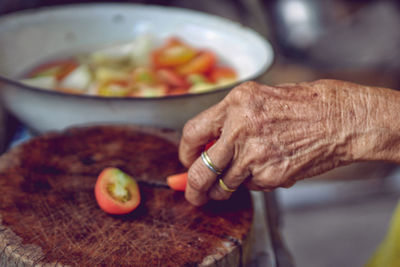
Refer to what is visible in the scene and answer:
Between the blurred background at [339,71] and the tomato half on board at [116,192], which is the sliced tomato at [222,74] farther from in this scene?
the blurred background at [339,71]

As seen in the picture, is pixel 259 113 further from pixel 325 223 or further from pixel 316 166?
pixel 325 223

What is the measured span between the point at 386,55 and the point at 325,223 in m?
1.17

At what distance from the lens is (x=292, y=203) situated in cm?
262

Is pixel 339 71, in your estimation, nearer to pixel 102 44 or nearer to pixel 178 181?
pixel 102 44

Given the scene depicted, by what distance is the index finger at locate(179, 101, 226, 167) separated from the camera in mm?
752

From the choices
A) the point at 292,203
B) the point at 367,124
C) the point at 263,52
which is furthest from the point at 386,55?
the point at 367,124

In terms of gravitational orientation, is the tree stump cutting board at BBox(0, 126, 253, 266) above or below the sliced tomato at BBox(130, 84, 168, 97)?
below

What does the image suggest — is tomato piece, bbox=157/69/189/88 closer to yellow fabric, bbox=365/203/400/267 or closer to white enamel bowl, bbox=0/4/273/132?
white enamel bowl, bbox=0/4/273/132

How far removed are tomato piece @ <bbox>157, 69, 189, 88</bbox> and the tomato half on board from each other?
0.49 meters

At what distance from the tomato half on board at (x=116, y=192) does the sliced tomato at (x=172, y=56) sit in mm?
621

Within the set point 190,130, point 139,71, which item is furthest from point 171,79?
point 190,130

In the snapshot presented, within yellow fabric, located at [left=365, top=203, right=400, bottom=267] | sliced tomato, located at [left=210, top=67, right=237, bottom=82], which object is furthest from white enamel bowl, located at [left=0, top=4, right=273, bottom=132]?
yellow fabric, located at [left=365, top=203, right=400, bottom=267]

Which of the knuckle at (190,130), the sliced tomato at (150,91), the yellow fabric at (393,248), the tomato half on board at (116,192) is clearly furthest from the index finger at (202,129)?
the yellow fabric at (393,248)

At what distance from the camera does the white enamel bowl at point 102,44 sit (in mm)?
946
